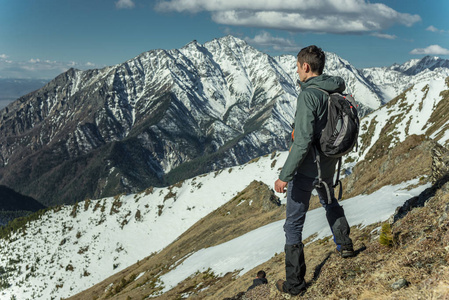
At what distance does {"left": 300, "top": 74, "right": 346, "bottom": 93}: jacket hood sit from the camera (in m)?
7.26

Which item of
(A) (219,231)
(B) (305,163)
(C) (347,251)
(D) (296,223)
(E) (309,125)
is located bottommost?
(A) (219,231)

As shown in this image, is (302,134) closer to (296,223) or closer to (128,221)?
(296,223)

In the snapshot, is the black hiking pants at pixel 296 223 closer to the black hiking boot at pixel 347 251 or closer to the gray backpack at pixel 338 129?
the gray backpack at pixel 338 129

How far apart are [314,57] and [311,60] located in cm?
10

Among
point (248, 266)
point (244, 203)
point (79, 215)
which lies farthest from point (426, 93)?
point (79, 215)

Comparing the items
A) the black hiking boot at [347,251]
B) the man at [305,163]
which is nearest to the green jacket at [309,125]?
the man at [305,163]

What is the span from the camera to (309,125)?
6961 mm

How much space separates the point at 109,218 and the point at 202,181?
34098mm

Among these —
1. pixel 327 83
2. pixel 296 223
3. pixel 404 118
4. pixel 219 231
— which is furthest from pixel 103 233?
pixel 327 83

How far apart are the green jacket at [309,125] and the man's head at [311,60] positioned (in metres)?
0.23

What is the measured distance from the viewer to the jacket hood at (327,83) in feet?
23.8

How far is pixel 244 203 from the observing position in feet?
177

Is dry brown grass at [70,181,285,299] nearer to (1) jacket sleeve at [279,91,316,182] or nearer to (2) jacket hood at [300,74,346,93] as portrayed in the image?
(1) jacket sleeve at [279,91,316,182]

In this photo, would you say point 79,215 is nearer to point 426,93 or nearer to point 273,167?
point 273,167
